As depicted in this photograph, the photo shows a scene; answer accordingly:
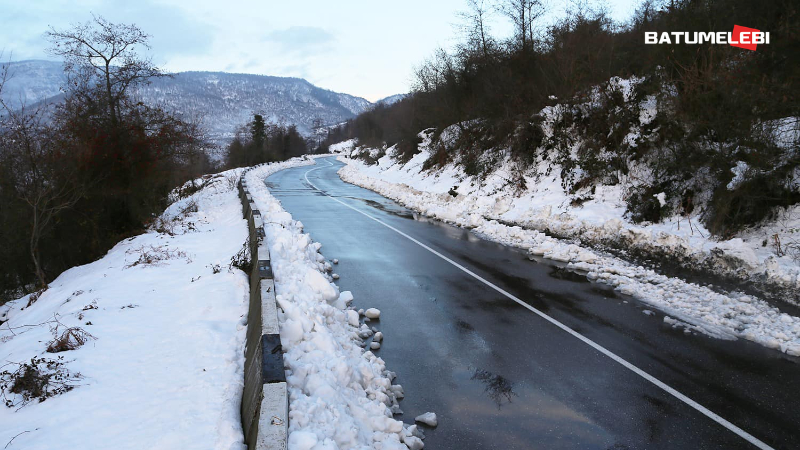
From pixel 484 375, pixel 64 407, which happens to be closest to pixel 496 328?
pixel 484 375

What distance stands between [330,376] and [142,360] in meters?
2.08

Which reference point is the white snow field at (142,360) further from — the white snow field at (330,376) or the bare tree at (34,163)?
the bare tree at (34,163)

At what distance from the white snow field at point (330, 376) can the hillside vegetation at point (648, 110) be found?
8.98 metres

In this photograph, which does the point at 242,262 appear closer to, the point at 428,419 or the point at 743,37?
the point at 428,419

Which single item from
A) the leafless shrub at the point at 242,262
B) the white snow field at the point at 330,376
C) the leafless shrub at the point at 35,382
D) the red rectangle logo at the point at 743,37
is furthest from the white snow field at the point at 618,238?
the leafless shrub at the point at 35,382

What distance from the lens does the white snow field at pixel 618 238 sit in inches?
267

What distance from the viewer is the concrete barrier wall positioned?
3.20m

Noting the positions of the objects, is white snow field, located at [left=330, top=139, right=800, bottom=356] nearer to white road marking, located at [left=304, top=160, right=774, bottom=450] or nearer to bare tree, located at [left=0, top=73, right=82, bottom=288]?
white road marking, located at [left=304, top=160, right=774, bottom=450]

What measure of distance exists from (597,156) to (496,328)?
1165cm

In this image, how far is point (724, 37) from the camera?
12914mm

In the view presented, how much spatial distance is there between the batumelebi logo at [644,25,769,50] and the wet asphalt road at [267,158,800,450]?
334 inches

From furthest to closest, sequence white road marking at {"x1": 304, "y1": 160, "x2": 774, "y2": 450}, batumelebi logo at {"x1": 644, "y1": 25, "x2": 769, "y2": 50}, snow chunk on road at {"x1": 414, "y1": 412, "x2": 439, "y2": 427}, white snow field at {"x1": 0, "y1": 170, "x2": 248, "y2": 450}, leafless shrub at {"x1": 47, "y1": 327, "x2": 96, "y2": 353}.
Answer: batumelebi logo at {"x1": 644, "y1": 25, "x2": 769, "y2": 50}, leafless shrub at {"x1": 47, "y1": 327, "x2": 96, "y2": 353}, snow chunk on road at {"x1": 414, "y1": 412, "x2": 439, "y2": 427}, white road marking at {"x1": 304, "y1": 160, "x2": 774, "y2": 450}, white snow field at {"x1": 0, "y1": 170, "x2": 248, "y2": 450}

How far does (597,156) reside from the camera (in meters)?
16.2

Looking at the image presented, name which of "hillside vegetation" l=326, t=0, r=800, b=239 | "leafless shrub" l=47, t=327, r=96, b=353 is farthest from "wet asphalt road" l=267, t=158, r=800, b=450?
"hillside vegetation" l=326, t=0, r=800, b=239
